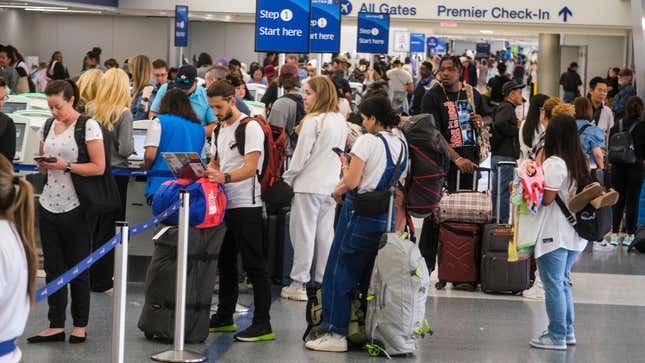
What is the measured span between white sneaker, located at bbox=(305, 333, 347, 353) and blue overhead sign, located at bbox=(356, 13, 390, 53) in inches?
565

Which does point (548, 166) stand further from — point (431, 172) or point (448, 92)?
point (448, 92)

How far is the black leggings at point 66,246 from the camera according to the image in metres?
6.86

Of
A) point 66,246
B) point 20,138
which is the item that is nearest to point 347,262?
point 66,246

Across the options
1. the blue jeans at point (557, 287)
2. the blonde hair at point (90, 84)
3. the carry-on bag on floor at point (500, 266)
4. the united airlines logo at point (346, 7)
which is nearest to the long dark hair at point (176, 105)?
the blonde hair at point (90, 84)

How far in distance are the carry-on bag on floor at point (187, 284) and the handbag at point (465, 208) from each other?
2.52 m

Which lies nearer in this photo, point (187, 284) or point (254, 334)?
point (187, 284)

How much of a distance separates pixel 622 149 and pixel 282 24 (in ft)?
12.8

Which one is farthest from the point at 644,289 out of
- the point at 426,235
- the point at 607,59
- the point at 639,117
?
the point at 607,59

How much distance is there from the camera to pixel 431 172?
7289 millimetres

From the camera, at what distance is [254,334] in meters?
7.28

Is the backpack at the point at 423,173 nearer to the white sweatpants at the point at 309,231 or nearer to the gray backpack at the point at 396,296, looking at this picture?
the gray backpack at the point at 396,296

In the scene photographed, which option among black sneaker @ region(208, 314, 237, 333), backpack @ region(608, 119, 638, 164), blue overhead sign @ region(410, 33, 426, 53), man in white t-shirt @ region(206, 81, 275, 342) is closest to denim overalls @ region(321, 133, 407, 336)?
man in white t-shirt @ region(206, 81, 275, 342)

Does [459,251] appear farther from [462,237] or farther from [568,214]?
[568,214]

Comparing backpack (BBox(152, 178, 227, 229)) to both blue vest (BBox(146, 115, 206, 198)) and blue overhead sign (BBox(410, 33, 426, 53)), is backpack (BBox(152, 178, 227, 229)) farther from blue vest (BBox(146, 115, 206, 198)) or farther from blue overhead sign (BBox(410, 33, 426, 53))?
blue overhead sign (BBox(410, 33, 426, 53))
